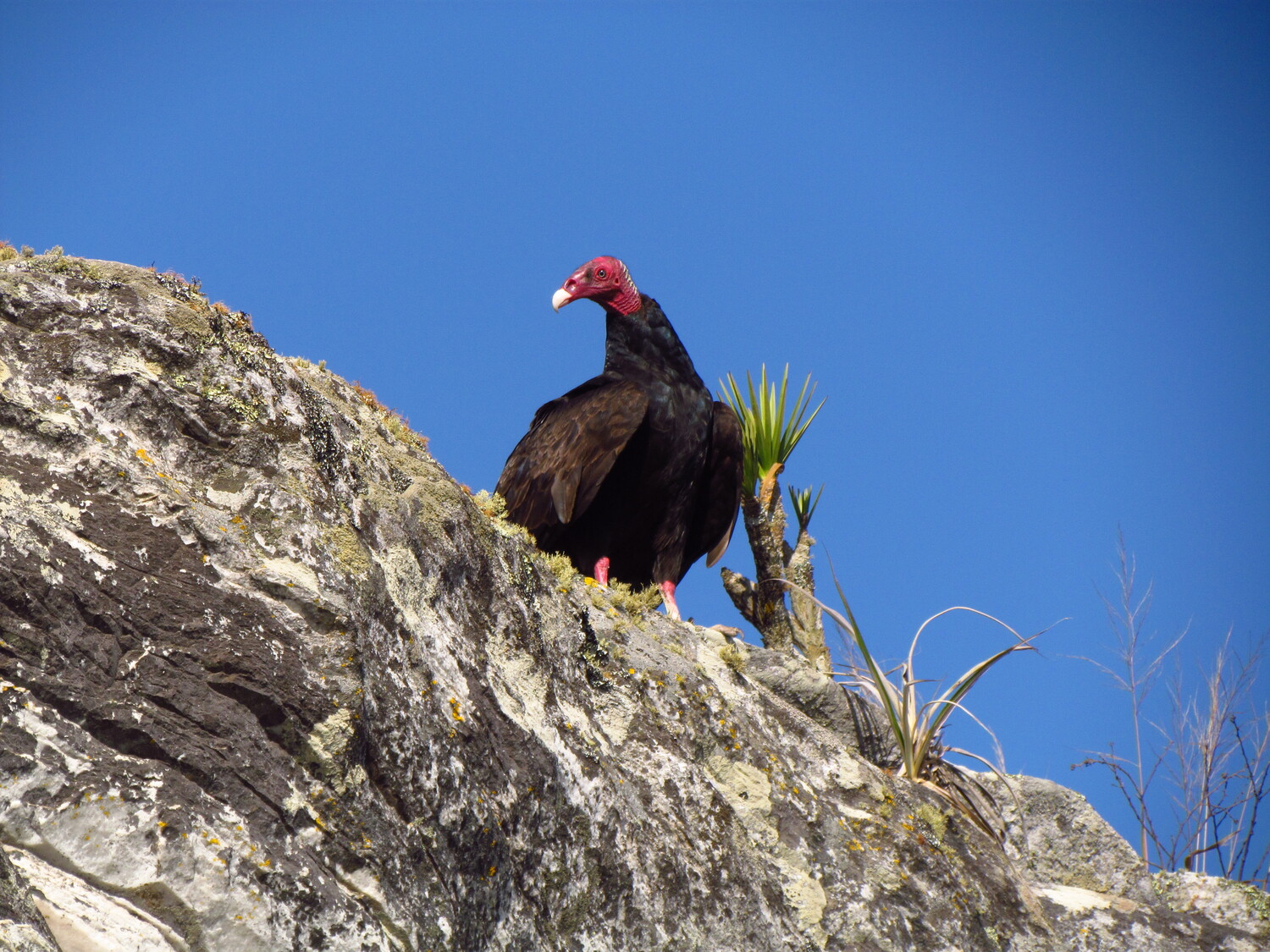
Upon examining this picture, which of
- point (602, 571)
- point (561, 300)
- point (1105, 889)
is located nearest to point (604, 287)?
point (561, 300)

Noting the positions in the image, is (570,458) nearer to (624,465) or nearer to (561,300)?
(624,465)

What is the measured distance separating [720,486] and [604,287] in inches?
61.4

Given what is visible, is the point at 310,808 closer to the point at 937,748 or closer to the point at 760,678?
the point at 760,678

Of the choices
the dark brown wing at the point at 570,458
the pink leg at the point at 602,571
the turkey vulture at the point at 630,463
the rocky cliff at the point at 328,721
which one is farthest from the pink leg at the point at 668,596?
the rocky cliff at the point at 328,721

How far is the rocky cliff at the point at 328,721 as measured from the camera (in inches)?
88.8

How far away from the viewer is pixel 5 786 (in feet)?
6.89

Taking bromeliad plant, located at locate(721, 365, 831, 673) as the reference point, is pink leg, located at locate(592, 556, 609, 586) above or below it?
below

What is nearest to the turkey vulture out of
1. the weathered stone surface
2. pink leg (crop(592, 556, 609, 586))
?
pink leg (crop(592, 556, 609, 586))

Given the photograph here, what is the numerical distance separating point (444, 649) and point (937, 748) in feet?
9.59

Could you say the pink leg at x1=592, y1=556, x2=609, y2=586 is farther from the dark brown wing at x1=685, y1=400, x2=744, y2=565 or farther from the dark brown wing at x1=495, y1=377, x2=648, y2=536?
the dark brown wing at x1=685, y1=400, x2=744, y2=565

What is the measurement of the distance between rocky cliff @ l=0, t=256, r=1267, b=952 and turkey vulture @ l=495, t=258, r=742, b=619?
1612mm

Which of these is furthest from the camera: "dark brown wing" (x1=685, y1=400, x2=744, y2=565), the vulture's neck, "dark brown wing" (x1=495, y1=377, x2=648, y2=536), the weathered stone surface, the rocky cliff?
"dark brown wing" (x1=685, y1=400, x2=744, y2=565)

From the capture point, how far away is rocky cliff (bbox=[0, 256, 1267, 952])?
7.40 feet

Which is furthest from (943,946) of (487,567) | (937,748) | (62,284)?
(62,284)
